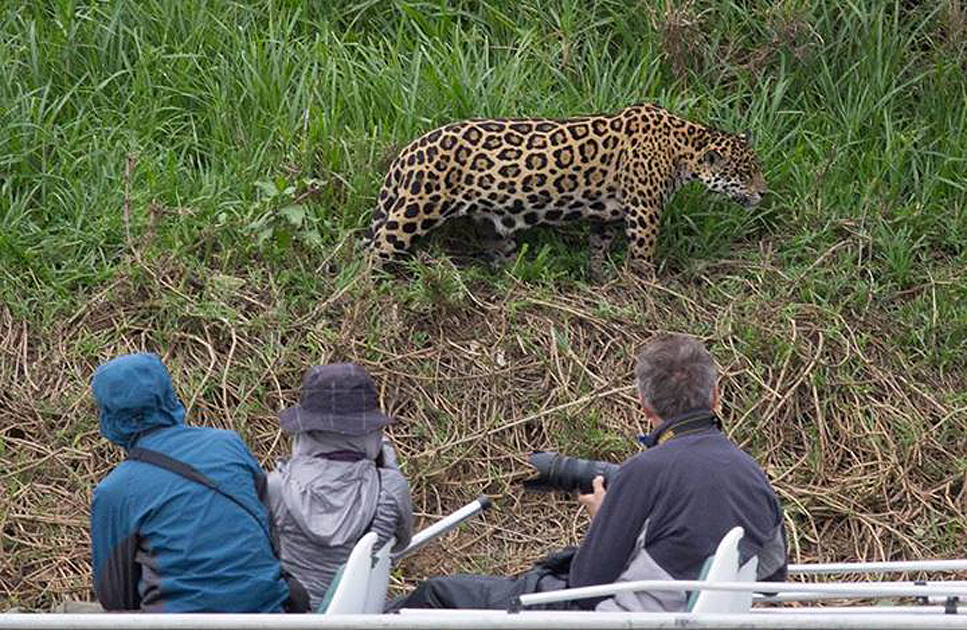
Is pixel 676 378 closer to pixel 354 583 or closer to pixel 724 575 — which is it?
pixel 724 575

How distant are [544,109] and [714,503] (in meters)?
5.40

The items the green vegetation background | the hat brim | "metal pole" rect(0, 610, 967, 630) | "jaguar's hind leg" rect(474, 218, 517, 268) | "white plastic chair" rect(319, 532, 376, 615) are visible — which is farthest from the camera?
"jaguar's hind leg" rect(474, 218, 517, 268)

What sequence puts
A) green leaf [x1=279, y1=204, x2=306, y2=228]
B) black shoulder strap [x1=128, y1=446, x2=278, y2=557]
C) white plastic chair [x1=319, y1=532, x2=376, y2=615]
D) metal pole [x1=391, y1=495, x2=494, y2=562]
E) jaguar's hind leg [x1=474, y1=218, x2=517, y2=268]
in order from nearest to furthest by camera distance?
white plastic chair [x1=319, y1=532, x2=376, y2=615] < black shoulder strap [x1=128, y1=446, x2=278, y2=557] < metal pole [x1=391, y1=495, x2=494, y2=562] < green leaf [x1=279, y1=204, x2=306, y2=228] < jaguar's hind leg [x1=474, y1=218, x2=517, y2=268]

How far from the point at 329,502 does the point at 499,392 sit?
3.33 m

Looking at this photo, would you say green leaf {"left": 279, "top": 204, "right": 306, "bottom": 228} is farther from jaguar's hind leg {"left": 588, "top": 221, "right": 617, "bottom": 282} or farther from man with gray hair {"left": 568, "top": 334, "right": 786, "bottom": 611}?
man with gray hair {"left": 568, "top": 334, "right": 786, "bottom": 611}

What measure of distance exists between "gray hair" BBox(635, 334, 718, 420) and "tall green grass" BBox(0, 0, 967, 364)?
415 cm

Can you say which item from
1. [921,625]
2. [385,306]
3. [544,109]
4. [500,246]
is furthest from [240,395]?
[921,625]

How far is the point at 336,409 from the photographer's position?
5.32 m

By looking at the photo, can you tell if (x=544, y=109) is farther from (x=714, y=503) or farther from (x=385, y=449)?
(x=714, y=503)

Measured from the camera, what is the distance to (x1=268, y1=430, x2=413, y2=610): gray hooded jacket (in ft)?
17.6

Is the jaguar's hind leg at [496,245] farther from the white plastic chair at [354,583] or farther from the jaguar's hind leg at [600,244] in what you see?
the white plastic chair at [354,583]

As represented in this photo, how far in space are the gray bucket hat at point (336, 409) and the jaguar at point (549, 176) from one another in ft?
12.4

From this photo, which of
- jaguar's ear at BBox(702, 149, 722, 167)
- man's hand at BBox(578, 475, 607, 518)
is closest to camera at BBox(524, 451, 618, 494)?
man's hand at BBox(578, 475, 607, 518)

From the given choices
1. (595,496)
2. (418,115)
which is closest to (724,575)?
(595,496)
